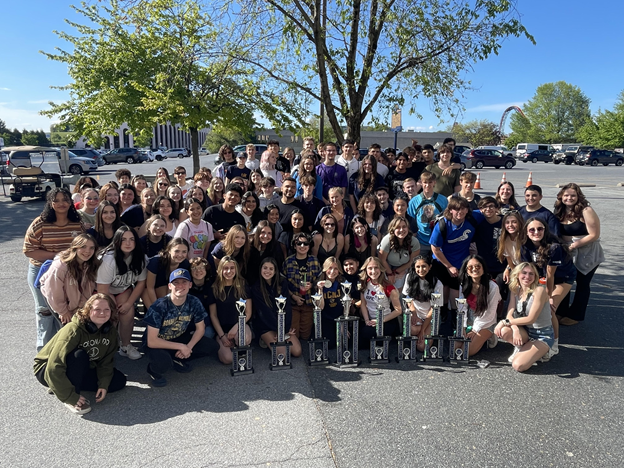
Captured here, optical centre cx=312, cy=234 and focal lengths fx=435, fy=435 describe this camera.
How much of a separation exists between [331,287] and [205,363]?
1.58 meters

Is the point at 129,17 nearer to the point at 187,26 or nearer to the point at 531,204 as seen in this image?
the point at 187,26

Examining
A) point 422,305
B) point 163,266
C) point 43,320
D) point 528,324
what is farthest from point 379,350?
point 43,320

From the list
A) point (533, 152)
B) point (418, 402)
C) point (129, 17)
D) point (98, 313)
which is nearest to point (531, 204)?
point (418, 402)

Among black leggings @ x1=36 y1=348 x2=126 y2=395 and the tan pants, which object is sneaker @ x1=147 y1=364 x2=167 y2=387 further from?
the tan pants

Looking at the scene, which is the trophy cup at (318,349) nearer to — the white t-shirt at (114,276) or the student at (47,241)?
the white t-shirt at (114,276)

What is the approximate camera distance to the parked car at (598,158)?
40688 millimetres

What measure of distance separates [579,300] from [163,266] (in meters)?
5.04

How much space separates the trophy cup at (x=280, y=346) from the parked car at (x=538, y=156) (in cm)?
4838

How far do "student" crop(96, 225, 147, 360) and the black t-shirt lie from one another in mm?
1148

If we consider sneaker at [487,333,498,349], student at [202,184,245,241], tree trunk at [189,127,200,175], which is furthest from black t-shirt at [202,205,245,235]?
tree trunk at [189,127,200,175]

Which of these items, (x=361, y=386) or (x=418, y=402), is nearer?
(x=418, y=402)

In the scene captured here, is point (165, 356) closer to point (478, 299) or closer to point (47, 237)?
point (47, 237)

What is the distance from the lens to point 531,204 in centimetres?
519

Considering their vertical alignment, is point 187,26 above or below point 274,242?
above
